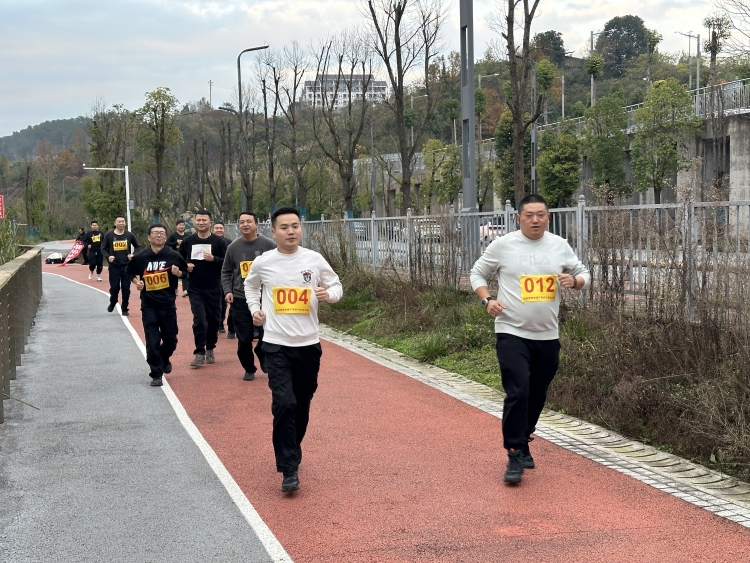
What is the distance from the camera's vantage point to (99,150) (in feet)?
218

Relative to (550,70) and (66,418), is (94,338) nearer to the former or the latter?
(66,418)

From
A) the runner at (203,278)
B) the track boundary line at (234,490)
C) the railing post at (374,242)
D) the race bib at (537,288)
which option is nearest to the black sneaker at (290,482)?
the track boundary line at (234,490)

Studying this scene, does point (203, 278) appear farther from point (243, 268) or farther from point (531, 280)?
point (531, 280)

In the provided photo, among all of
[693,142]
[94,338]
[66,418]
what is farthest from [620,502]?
[693,142]

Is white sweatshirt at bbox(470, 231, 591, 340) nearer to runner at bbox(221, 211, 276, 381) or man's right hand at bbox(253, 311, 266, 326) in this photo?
man's right hand at bbox(253, 311, 266, 326)

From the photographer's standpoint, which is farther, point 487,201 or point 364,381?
point 487,201

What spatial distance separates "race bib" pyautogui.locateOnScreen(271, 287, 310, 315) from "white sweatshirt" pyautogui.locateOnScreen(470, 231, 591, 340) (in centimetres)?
126

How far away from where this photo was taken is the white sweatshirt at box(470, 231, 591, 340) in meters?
6.29

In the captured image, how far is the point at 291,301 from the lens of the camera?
20.7 feet

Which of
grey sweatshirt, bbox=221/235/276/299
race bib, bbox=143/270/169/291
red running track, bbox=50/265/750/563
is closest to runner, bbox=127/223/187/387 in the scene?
race bib, bbox=143/270/169/291

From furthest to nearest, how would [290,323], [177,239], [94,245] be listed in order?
[94,245] < [177,239] < [290,323]

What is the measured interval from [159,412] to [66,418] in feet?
2.92

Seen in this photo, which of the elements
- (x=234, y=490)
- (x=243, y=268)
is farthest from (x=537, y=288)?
(x=243, y=268)

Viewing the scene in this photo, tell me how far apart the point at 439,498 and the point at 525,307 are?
57.2 inches
